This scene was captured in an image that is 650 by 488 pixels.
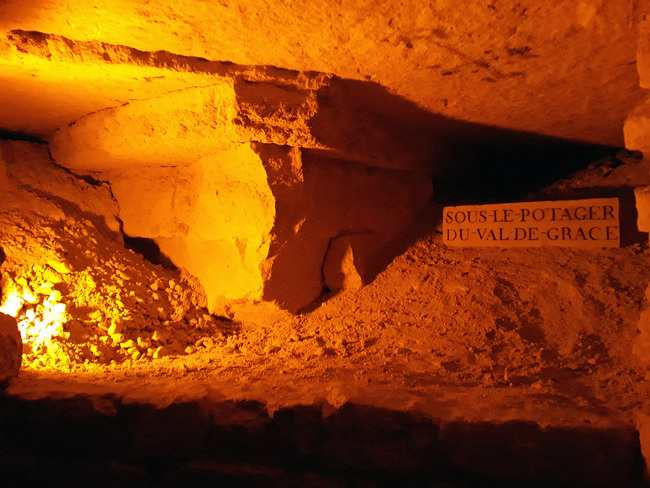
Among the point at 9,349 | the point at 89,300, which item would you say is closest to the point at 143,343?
the point at 89,300

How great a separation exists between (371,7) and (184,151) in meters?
1.73

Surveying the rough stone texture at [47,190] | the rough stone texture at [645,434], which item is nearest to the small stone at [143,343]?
the rough stone texture at [47,190]

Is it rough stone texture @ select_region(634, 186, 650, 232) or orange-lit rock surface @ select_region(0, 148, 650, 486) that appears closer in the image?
rough stone texture @ select_region(634, 186, 650, 232)

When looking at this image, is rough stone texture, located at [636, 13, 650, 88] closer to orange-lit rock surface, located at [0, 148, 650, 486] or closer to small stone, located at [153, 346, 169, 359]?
orange-lit rock surface, located at [0, 148, 650, 486]

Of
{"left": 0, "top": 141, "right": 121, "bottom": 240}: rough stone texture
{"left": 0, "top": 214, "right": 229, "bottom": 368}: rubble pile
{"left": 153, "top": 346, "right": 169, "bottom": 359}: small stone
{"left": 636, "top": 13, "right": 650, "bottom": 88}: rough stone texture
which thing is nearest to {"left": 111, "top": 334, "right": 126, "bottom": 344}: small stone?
{"left": 0, "top": 214, "right": 229, "bottom": 368}: rubble pile

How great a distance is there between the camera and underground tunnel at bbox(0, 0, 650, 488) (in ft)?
6.94

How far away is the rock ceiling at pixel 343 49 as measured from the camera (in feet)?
7.09

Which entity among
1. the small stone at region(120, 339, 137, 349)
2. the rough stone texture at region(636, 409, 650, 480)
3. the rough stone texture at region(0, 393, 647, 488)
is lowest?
the rough stone texture at region(0, 393, 647, 488)

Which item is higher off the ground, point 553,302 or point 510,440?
point 553,302

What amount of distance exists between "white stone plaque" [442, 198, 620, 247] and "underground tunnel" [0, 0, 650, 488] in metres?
0.01

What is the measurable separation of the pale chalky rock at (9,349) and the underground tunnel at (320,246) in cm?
2

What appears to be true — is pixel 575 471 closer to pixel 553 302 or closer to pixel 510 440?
pixel 510 440

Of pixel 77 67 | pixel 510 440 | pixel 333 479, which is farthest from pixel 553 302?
pixel 77 67

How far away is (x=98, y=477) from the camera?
2.28 m
